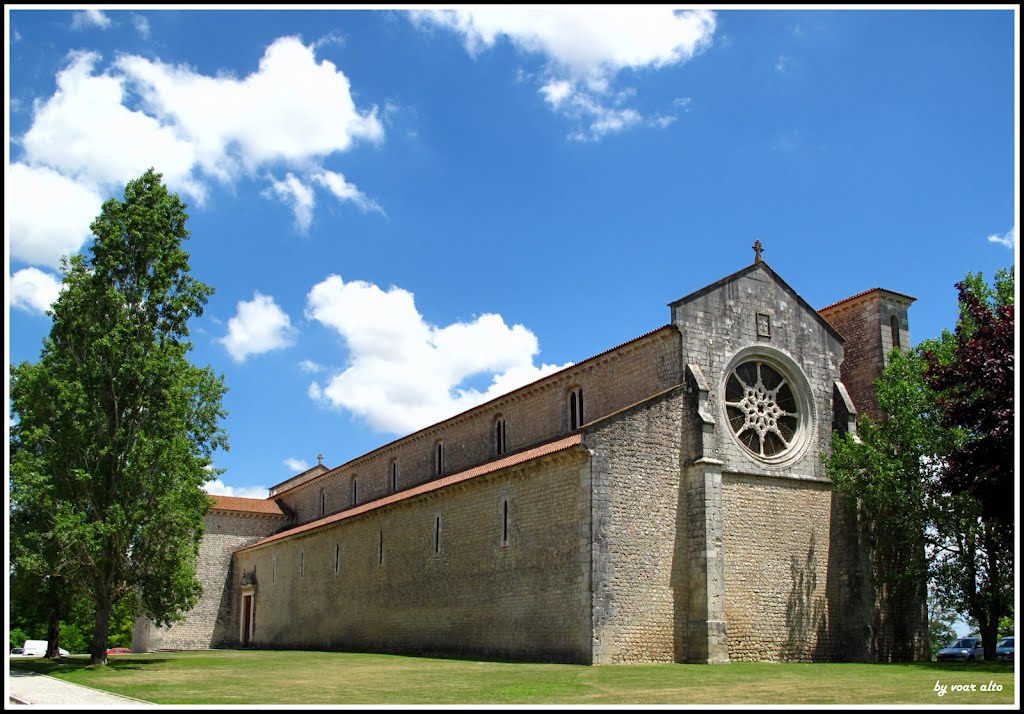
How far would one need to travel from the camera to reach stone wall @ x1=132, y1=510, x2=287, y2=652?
51562mm

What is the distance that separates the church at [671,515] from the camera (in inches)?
1078

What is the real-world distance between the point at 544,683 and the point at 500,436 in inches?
736

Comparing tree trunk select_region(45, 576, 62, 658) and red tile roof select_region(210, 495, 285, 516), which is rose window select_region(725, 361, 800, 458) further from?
red tile roof select_region(210, 495, 285, 516)

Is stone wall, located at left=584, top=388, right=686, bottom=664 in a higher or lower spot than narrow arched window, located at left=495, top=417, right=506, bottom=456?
lower

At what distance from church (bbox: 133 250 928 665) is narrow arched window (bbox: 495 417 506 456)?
102 millimetres

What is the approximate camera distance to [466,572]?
3209cm

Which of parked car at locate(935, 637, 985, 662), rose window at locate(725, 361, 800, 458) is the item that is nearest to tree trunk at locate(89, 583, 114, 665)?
rose window at locate(725, 361, 800, 458)

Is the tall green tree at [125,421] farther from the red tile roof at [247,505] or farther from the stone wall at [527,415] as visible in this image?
the red tile roof at [247,505]

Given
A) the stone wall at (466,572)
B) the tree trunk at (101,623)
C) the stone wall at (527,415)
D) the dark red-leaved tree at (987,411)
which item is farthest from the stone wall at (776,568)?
the tree trunk at (101,623)

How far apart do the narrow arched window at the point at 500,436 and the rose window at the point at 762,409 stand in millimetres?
10468

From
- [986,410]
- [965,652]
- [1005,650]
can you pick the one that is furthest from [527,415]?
[1005,650]

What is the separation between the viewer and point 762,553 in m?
29.6

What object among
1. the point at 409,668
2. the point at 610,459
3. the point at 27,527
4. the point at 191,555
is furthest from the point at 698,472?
the point at 27,527

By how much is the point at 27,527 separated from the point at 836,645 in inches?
1070
